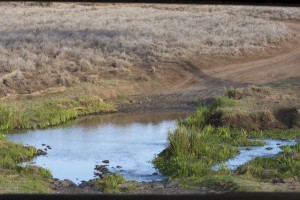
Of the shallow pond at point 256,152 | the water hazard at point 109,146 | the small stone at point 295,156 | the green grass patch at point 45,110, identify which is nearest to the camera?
the small stone at point 295,156

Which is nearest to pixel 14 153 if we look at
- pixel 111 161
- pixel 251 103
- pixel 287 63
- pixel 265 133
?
pixel 111 161

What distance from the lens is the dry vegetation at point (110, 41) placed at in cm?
2153

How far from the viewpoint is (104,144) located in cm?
1330

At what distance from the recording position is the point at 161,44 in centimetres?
2691

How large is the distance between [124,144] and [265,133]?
9.57 ft

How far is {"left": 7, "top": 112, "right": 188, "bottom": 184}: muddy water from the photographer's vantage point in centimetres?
1080

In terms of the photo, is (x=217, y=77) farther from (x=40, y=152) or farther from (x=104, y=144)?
(x=40, y=152)

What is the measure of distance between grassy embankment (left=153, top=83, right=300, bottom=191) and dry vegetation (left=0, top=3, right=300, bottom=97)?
22.8 feet

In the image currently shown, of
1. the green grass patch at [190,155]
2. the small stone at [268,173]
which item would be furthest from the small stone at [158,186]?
the small stone at [268,173]

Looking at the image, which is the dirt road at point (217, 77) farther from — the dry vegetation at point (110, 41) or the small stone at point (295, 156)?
the small stone at point (295, 156)

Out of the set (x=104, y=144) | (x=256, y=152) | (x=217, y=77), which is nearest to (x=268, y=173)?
(x=256, y=152)

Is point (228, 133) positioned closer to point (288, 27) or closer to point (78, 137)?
point (78, 137)

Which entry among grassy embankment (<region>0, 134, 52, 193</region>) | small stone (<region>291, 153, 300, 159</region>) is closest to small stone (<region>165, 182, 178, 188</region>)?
grassy embankment (<region>0, 134, 52, 193</region>)

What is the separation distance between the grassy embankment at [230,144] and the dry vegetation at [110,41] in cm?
696
